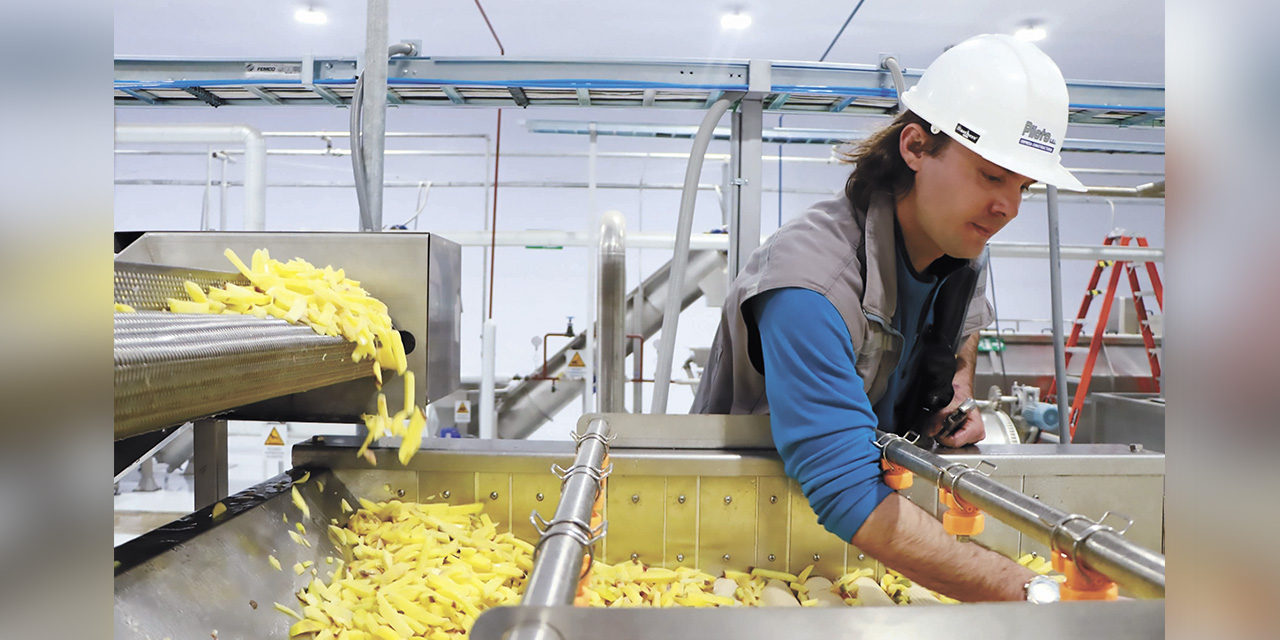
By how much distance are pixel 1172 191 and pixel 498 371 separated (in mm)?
7054

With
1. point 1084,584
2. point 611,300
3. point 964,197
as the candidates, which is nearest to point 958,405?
point 964,197

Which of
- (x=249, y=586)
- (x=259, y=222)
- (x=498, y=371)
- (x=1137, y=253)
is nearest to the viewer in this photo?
(x=249, y=586)

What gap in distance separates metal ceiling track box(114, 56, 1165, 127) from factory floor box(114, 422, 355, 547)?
2384 millimetres

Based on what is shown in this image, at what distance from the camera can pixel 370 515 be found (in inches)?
64.4

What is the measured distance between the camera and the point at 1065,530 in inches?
29.8

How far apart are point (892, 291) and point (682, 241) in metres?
1.07

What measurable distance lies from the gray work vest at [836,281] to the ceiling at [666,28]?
239 centimetres

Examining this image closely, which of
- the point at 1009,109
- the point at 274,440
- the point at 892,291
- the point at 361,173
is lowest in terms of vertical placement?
the point at 274,440

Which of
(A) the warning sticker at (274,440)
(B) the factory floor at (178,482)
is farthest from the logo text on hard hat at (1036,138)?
(A) the warning sticker at (274,440)

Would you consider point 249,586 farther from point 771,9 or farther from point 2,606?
point 771,9

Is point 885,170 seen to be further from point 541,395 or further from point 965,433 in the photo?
point 541,395

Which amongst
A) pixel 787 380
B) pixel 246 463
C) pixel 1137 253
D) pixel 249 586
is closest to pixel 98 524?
pixel 249 586

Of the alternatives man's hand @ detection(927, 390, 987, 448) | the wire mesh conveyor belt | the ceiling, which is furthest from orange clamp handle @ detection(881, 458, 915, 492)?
the ceiling

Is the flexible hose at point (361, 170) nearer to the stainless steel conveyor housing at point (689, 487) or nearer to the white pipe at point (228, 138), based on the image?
the stainless steel conveyor housing at point (689, 487)
